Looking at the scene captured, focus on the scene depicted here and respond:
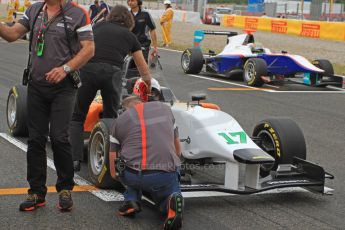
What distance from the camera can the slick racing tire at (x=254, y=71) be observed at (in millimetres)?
13539

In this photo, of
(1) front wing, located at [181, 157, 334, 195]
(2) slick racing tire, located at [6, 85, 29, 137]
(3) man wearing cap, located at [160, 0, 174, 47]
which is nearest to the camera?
(1) front wing, located at [181, 157, 334, 195]

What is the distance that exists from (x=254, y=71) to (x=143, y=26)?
12.5 feet

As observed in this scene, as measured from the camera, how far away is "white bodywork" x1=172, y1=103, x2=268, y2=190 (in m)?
5.24

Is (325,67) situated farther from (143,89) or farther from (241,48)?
(143,89)

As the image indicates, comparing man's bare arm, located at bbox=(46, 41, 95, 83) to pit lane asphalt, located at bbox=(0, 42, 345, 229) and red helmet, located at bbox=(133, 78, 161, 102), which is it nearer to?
pit lane asphalt, located at bbox=(0, 42, 345, 229)

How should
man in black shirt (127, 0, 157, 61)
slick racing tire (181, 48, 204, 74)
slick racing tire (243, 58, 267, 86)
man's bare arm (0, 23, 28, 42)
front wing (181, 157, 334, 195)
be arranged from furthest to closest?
slick racing tire (181, 48, 204, 74)
slick racing tire (243, 58, 267, 86)
man in black shirt (127, 0, 157, 61)
front wing (181, 157, 334, 195)
man's bare arm (0, 23, 28, 42)

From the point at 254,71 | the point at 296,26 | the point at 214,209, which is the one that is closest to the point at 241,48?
the point at 254,71

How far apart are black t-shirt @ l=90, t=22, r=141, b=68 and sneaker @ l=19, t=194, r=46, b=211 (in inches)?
63.0

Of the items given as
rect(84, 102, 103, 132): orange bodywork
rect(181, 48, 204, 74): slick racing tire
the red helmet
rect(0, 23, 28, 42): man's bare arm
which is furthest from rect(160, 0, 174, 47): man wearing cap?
rect(0, 23, 28, 42): man's bare arm

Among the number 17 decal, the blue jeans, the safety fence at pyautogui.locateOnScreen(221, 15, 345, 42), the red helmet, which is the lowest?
the safety fence at pyautogui.locateOnScreen(221, 15, 345, 42)

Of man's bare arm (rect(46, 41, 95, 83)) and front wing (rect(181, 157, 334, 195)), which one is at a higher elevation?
man's bare arm (rect(46, 41, 95, 83))

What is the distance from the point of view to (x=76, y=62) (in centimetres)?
472

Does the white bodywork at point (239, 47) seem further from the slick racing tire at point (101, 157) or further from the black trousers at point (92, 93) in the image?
the slick racing tire at point (101, 157)

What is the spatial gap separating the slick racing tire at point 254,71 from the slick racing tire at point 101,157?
322 inches
